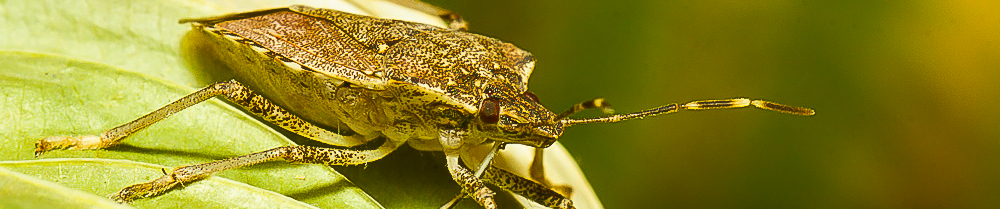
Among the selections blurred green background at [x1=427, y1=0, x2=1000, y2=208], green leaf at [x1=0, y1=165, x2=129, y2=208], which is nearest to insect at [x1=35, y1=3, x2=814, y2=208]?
green leaf at [x1=0, y1=165, x2=129, y2=208]

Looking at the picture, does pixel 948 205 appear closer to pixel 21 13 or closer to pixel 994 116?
pixel 994 116

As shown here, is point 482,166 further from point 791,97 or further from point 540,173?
point 791,97

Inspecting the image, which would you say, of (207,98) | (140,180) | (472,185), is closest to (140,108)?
(207,98)

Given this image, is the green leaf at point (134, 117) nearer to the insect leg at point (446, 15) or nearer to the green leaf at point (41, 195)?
the green leaf at point (41, 195)

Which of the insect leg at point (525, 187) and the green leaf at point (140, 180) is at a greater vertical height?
the insect leg at point (525, 187)

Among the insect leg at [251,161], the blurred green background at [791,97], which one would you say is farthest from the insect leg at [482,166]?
the blurred green background at [791,97]

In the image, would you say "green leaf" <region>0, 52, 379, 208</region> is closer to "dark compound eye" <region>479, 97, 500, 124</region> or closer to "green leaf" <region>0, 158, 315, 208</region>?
"green leaf" <region>0, 158, 315, 208</region>

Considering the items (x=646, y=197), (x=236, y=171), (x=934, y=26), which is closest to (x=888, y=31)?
(x=934, y=26)
